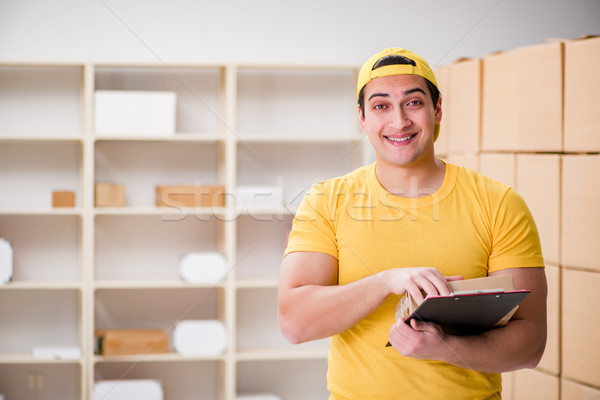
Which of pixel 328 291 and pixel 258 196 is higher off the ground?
pixel 258 196

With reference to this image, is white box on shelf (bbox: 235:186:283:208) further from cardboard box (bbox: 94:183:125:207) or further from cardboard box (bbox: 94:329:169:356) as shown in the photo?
cardboard box (bbox: 94:329:169:356)

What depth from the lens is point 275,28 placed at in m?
3.12

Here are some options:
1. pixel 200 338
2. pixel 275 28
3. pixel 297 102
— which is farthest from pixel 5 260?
pixel 275 28

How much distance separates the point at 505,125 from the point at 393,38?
1.06m

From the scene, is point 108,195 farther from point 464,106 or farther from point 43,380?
point 464,106

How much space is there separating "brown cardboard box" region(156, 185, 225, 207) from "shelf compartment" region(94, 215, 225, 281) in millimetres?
175

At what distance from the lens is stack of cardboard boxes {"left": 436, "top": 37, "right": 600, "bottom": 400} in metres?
2.06

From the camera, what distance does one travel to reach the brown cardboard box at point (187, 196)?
2.86 meters

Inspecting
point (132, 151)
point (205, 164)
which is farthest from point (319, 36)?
point (132, 151)

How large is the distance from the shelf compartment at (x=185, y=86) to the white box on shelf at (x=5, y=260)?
0.92 meters

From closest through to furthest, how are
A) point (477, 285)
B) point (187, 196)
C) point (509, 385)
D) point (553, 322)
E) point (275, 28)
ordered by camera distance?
point (477, 285) → point (553, 322) → point (509, 385) → point (187, 196) → point (275, 28)

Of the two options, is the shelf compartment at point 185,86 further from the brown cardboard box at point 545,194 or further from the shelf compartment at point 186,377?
the brown cardboard box at point 545,194

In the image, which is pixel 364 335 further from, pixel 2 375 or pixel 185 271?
pixel 2 375

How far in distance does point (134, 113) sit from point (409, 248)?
2.09m
